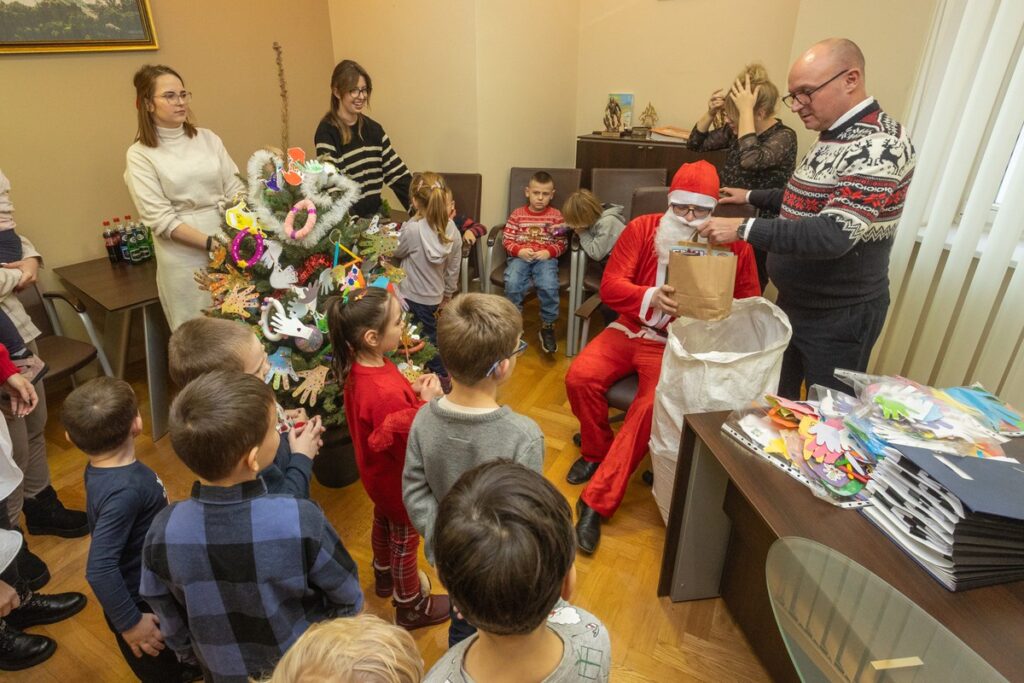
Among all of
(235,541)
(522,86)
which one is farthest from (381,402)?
(522,86)

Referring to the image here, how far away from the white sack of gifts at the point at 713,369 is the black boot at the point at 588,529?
0.83 feet

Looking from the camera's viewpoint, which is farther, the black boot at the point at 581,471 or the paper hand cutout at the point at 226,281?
the black boot at the point at 581,471

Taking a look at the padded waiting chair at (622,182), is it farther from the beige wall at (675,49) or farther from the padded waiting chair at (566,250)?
the beige wall at (675,49)

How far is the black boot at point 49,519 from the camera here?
215cm

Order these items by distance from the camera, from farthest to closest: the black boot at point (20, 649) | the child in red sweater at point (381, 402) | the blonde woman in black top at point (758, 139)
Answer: the blonde woman in black top at point (758, 139)
the black boot at point (20, 649)
the child in red sweater at point (381, 402)

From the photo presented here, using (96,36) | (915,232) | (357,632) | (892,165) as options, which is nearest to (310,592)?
(357,632)

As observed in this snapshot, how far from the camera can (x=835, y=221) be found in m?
1.69

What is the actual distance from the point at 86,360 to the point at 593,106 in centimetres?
368

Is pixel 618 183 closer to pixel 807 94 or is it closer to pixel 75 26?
pixel 807 94

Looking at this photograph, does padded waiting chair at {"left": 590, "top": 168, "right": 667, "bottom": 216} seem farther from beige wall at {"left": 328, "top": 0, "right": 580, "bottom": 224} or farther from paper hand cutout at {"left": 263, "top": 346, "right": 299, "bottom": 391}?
paper hand cutout at {"left": 263, "top": 346, "right": 299, "bottom": 391}

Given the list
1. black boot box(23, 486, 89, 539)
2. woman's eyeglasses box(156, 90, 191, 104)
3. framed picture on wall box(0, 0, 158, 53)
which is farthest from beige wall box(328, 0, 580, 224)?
black boot box(23, 486, 89, 539)

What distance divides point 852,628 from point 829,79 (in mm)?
1539

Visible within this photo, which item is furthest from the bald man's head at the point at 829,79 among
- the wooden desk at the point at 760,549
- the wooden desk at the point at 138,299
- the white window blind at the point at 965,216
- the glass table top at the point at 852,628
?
the wooden desk at the point at 138,299

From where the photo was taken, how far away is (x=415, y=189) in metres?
2.92
